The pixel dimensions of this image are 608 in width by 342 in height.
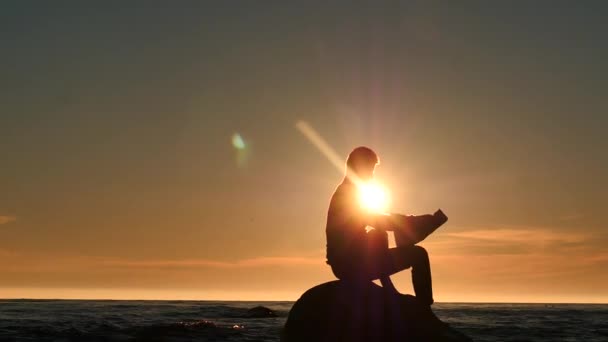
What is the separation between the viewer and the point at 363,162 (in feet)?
35.2

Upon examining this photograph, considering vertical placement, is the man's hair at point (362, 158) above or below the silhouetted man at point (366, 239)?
above

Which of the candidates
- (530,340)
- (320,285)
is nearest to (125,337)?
(320,285)

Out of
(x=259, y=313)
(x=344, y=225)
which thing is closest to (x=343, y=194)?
(x=344, y=225)

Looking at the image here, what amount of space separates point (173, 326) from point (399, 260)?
1840cm

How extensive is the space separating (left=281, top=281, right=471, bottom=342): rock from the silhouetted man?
1.75 feet

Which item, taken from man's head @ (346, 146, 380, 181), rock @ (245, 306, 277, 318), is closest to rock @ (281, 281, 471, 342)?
man's head @ (346, 146, 380, 181)

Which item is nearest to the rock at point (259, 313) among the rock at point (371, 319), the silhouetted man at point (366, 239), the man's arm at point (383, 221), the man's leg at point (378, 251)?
the rock at point (371, 319)

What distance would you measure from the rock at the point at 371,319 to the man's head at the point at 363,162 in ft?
6.75

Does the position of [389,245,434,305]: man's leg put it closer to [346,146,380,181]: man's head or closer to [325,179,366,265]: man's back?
[325,179,366,265]: man's back

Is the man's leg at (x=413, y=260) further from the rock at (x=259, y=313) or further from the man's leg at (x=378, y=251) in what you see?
the rock at (x=259, y=313)

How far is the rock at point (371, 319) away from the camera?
11.1 metres

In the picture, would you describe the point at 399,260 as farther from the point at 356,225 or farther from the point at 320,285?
the point at 320,285

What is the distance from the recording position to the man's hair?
35.2 feet

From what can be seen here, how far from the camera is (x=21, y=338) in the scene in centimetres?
2342
